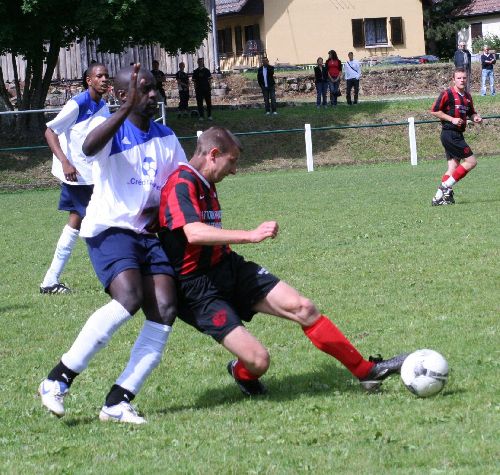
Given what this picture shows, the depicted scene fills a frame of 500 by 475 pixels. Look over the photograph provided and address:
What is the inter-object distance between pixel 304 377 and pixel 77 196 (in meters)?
3.77

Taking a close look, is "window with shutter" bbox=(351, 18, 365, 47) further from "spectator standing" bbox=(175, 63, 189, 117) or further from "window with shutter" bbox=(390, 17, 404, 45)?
"spectator standing" bbox=(175, 63, 189, 117)

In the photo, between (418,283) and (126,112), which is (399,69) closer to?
(418,283)

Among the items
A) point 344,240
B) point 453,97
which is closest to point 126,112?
point 344,240

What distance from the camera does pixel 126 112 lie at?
18.3 ft

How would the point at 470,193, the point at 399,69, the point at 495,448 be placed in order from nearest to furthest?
the point at 495,448
the point at 470,193
the point at 399,69

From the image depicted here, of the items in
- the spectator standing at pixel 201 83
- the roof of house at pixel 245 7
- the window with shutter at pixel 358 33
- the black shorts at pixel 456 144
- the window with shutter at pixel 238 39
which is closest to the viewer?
the black shorts at pixel 456 144

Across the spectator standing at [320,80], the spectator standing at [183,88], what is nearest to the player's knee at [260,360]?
the spectator standing at [183,88]

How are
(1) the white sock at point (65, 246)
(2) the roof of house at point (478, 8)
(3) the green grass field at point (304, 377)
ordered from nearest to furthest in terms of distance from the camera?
(3) the green grass field at point (304, 377), (1) the white sock at point (65, 246), (2) the roof of house at point (478, 8)

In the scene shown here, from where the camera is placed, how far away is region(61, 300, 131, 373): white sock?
567 centimetres

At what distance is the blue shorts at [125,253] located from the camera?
5.75 m

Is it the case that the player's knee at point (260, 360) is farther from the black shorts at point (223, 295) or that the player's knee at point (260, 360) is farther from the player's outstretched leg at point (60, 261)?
the player's outstretched leg at point (60, 261)

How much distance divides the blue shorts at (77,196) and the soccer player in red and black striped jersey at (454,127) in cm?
736

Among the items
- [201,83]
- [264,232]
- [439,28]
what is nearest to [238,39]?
[439,28]

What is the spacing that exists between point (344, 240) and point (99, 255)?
23.0 feet
